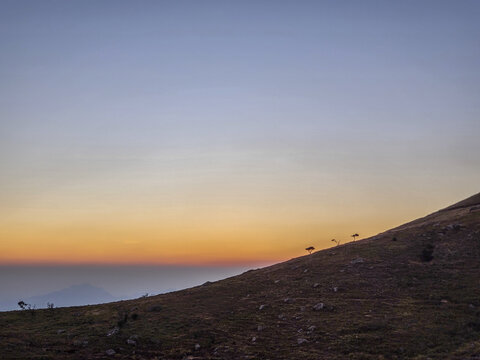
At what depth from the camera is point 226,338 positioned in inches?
1448

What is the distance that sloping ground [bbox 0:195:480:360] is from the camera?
109 feet

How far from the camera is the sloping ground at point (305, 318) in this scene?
1303 inches

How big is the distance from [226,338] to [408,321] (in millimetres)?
18621

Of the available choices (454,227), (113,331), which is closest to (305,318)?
(113,331)

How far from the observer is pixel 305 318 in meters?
40.6

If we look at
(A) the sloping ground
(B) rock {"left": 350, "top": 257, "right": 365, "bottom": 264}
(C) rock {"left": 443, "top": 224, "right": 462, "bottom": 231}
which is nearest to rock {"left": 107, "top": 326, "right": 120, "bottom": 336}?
(A) the sloping ground

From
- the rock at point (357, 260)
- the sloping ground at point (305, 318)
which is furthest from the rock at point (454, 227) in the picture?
the rock at point (357, 260)

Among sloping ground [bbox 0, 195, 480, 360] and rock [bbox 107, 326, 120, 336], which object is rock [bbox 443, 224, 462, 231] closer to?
sloping ground [bbox 0, 195, 480, 360]

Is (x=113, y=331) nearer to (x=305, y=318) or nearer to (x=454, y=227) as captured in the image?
(x=305, y=318)

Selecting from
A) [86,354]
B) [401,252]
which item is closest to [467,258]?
[401,252]

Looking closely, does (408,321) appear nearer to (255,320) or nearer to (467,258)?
(255,320)

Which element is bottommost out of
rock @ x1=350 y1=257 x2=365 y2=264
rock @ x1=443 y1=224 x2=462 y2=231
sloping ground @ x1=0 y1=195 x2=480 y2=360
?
sloping ground @ x1=0 y1=195 x2=480 y2=360

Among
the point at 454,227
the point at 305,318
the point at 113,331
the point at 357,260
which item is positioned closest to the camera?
the point at 113,331

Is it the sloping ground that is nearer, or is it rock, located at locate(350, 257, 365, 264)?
the sloping ground
